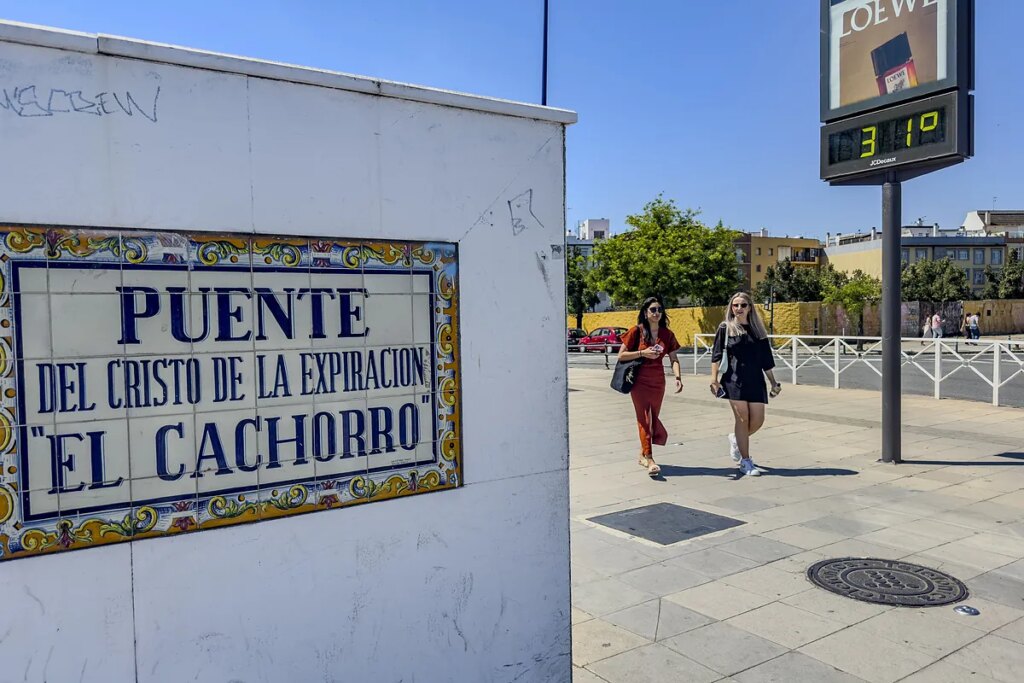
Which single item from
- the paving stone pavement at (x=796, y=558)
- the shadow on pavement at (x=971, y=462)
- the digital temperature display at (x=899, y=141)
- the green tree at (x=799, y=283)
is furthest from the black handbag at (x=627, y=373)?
the green tree at (x=799, y=283)

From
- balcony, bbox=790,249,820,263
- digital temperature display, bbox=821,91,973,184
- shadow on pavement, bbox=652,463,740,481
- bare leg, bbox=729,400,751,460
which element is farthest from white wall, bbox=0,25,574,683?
balcony, bbox=790,249,820,263

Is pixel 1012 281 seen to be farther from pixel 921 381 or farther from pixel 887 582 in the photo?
pixel 887 582

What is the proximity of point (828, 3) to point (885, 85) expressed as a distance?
126 cm

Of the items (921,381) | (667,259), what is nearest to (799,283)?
(667,259)

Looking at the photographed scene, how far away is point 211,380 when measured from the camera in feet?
8.23

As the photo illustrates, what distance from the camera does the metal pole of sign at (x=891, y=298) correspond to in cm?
817

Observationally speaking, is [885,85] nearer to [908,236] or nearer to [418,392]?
[418,392]

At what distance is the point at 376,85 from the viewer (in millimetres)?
2725

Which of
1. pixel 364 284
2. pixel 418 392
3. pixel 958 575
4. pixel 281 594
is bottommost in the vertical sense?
pixel 958 575

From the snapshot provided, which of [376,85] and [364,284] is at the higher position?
[376,85]

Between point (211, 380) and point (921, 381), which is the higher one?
point (211, 380)

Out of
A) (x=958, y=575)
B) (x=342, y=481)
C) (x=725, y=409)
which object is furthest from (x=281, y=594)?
(x=725, y=409)

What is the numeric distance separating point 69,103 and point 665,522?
498 centimetres

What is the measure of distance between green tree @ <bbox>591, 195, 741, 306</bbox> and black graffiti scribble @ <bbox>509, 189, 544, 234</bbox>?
36.6 metres
